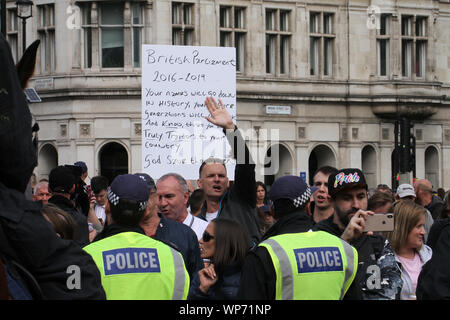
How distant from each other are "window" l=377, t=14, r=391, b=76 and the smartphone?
30.4 meters

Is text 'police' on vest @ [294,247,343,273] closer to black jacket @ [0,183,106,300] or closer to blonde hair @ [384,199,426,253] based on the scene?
black jacket @ [0,183,106,300]

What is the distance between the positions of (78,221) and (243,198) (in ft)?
4.49

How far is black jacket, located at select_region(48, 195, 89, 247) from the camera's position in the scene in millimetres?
6978

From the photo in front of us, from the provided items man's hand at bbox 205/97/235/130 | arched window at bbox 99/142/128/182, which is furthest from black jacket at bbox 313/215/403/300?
arched window at bbox 99/142/128/182

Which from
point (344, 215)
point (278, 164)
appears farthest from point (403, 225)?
point (278, 164)

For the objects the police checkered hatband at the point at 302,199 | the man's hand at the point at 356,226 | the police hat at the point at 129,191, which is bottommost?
the man's hand at the point at 356,226

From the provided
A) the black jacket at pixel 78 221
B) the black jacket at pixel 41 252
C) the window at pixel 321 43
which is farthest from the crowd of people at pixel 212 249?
the window at pixel 321 43

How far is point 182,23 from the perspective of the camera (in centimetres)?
3114

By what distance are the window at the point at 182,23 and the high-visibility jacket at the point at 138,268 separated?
26576mm

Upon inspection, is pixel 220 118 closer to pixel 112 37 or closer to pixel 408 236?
pixel 408 236

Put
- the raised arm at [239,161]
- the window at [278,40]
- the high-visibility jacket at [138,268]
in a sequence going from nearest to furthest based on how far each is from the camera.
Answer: the high-visibility jacket at [138,268]
the raised arm at [239,161]
the window at [278,40]

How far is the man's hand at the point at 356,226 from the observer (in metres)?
5.32

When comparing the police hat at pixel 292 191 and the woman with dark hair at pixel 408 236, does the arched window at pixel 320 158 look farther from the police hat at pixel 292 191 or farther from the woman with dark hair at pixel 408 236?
the police hat at pixel 292 191

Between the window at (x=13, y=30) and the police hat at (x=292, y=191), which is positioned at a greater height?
the window at (x=13, y=30)
